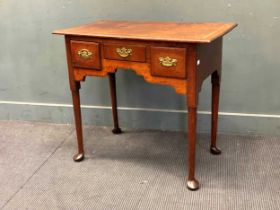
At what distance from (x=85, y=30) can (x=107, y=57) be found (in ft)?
0.66

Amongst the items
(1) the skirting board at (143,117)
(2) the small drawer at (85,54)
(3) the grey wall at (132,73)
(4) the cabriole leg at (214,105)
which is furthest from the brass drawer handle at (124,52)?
(1) the skirting board at (143,117)

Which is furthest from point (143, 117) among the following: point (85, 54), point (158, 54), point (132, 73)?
point (158, 54)

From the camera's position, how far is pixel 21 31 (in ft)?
8.66

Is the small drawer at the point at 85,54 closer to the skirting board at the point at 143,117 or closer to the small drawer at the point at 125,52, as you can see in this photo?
the small drawer at the point at 125,52

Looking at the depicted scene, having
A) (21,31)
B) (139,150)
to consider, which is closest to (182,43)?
(139,150)

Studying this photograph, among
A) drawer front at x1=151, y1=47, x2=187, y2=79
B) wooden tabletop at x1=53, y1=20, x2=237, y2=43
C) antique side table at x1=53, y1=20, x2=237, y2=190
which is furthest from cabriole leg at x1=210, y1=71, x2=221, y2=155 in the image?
drawer front at x1=151, y1=47, x2=187, y2=79

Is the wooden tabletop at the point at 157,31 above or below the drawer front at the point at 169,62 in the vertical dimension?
above

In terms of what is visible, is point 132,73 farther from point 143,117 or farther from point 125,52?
point 125,52

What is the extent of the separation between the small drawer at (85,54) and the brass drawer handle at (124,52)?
12 cm

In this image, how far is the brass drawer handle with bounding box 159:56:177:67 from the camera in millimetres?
1734

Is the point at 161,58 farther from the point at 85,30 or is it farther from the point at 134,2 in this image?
the point at 134,2

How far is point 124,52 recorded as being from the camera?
6.06 feet

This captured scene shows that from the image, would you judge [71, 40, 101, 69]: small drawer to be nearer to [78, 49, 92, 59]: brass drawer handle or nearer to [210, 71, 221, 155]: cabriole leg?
[78, 49, 92, 59]: brass drawer handle

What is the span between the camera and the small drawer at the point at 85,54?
6.29 feet
